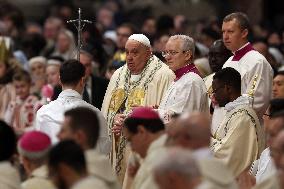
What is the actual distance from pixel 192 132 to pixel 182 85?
4.03 meters

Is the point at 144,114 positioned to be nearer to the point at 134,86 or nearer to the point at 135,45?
the point at 135,45

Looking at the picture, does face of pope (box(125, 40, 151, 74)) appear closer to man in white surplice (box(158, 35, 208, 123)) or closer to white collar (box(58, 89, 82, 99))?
man in white surplice (box(158, 35, 208, 123))

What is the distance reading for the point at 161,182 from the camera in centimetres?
990

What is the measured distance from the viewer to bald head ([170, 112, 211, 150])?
35.0 feet

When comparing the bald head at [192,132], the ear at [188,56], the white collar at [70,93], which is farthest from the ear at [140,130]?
the ear at [188,56]

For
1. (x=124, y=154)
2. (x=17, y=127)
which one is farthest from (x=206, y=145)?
(x=17, y=127)

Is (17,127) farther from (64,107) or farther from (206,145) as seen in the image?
(206,145)

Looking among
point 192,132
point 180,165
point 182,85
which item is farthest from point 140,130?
point 182,85

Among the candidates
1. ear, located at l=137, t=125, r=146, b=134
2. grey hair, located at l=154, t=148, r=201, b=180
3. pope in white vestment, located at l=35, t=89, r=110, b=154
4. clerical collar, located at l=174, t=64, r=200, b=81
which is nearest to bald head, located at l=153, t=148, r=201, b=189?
grey hair, located at l=154, t=148, r=201, b=180

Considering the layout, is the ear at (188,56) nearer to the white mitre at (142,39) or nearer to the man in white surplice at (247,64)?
the white mitre at (142,39)

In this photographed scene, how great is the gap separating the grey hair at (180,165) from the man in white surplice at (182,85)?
4.52m

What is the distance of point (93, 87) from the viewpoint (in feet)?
56.8

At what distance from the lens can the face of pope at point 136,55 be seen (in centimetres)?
1521

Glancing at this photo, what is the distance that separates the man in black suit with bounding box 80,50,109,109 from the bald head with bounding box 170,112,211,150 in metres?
6.33
